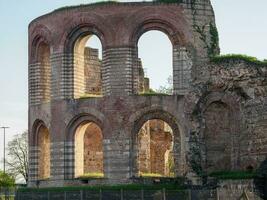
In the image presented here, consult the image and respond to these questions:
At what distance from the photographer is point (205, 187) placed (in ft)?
94.0

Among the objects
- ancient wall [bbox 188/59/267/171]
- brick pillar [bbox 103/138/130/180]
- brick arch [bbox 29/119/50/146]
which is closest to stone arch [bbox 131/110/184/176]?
brick pillar [bbox 103/138/130/180]

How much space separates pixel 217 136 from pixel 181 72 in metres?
3.66

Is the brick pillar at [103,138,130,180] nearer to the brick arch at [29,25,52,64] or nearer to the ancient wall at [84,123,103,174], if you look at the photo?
the ancient wall at [84,123,103,174]

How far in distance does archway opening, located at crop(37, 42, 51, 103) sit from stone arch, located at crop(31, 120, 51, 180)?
152 cm

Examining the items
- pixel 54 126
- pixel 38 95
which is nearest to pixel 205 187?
pixel 54 126

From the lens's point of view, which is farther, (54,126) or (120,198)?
(54,126)

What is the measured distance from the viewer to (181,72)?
107 ft

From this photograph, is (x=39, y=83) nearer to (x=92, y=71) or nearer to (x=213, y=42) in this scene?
(x=92, y=71)

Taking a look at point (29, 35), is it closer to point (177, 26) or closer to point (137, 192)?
point (177, 26)

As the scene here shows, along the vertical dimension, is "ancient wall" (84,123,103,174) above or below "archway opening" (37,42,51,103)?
below

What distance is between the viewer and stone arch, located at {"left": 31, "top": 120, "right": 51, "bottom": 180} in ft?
117

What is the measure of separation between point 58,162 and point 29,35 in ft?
26.7

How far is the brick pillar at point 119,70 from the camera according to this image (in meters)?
32.8

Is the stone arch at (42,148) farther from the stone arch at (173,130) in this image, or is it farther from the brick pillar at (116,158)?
the stone arch at (173,130)
